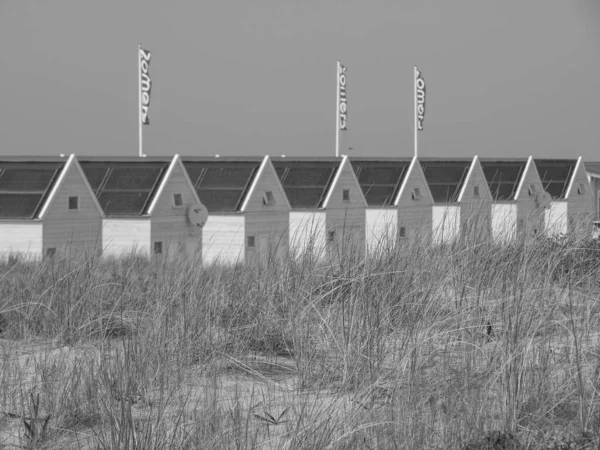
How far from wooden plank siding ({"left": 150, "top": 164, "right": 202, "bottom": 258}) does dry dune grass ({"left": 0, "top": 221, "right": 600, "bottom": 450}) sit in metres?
27.1

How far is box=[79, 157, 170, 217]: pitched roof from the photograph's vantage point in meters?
34.7

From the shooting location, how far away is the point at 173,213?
35531 mm

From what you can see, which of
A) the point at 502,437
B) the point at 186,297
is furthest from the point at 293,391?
the point at 186,297

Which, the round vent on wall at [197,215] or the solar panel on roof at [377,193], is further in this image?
the solar panel on roof at [377,193]

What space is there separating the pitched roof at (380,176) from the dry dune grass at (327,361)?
1393 inches

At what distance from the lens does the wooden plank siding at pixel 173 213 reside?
34875mm

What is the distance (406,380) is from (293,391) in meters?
0.66

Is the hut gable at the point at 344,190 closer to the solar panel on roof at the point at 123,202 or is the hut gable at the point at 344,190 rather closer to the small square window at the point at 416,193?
the small square window at the point at 416,193

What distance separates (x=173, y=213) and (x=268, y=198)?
4.75 metres

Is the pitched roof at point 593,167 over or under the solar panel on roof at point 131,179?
over

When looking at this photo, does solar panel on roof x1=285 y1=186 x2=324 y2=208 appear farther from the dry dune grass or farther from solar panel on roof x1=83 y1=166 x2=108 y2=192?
the dry dune grass

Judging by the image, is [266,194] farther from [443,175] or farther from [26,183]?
[443,175]

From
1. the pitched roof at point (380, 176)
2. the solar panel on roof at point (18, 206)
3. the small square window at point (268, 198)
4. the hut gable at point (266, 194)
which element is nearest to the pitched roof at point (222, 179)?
the hut gable at point (266, 194)

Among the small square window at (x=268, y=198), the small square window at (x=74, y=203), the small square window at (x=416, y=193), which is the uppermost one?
the small square window at (x=416, y=193)
